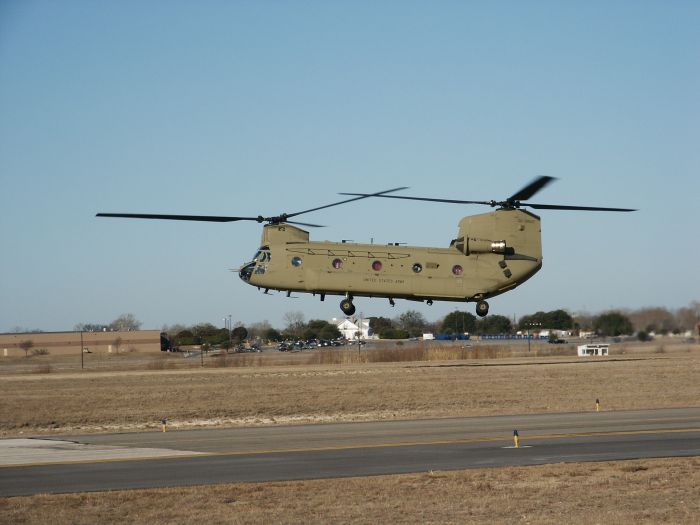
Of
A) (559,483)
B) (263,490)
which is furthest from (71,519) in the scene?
(559,483)

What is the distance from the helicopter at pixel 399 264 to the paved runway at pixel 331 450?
10557 millimetres

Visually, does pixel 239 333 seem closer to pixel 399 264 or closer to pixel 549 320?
pixel 549 320

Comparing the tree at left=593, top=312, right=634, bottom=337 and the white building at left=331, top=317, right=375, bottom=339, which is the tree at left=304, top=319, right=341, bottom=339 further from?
the tree at left=593, top=312, right=634, bottom=337

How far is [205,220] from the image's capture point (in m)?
38.1

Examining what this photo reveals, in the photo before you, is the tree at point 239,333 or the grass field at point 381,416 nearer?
the grass field at point 381,416

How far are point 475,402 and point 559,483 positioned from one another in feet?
72.3

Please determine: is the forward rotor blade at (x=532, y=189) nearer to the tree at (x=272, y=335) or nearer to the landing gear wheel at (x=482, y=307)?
the landing gear wheel at (x=482, y=307)

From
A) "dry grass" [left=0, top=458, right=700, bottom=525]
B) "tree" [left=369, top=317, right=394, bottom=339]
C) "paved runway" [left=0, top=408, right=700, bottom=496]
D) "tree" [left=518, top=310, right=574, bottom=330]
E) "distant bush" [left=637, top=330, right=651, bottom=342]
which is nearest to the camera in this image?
"dry grass" [left=0, top=458, right=700, bottom=525]

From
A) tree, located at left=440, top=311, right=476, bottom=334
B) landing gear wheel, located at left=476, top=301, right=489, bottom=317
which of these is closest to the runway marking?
landing gear wheel, located at left=476, top=301, right=489, bottom=317

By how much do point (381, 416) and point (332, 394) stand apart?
28.5ft

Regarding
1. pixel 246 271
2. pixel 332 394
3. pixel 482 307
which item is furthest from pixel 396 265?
pixel 332 394

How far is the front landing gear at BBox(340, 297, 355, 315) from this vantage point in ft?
138

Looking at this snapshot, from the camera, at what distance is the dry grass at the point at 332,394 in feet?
123

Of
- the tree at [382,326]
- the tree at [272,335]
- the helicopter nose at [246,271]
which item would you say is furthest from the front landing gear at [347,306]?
the tree at [382,326]
